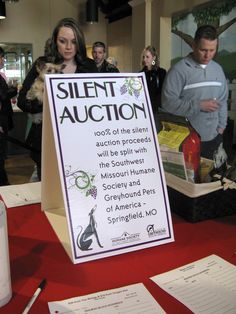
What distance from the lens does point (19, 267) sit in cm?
80

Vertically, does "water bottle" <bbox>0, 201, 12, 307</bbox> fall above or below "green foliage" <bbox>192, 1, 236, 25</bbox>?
below

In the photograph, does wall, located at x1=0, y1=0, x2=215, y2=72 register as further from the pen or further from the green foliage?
the pen

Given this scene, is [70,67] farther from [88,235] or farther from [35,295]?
[35,295]

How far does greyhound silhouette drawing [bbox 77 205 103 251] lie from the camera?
820 millimetres

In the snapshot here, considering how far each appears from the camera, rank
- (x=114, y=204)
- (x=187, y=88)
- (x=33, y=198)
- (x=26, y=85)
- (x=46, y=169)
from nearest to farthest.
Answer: (x=114, y=204)
(x=46, y=169)
(x=33, y=198)
(x=26, y=85)
(x=187, y=88)

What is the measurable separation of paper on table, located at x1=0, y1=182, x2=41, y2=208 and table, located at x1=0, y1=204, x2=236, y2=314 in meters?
0.12

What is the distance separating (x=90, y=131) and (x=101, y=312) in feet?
1.35

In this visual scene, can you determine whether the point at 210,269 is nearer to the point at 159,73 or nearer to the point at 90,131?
the point at 90,131

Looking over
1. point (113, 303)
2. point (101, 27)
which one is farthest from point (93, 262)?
point (101, 27)

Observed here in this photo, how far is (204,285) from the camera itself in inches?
28.8

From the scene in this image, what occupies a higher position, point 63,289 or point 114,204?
point 114,204

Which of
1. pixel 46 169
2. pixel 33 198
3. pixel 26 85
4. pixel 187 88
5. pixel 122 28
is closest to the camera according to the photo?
pixel 46 169

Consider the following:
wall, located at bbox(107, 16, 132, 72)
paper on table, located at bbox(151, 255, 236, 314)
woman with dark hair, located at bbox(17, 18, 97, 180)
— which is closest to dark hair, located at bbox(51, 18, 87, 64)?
woman with dark hair, located at bbox(17, 18, 97, 180)

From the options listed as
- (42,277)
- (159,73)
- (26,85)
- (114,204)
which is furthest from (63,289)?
(159,73)
